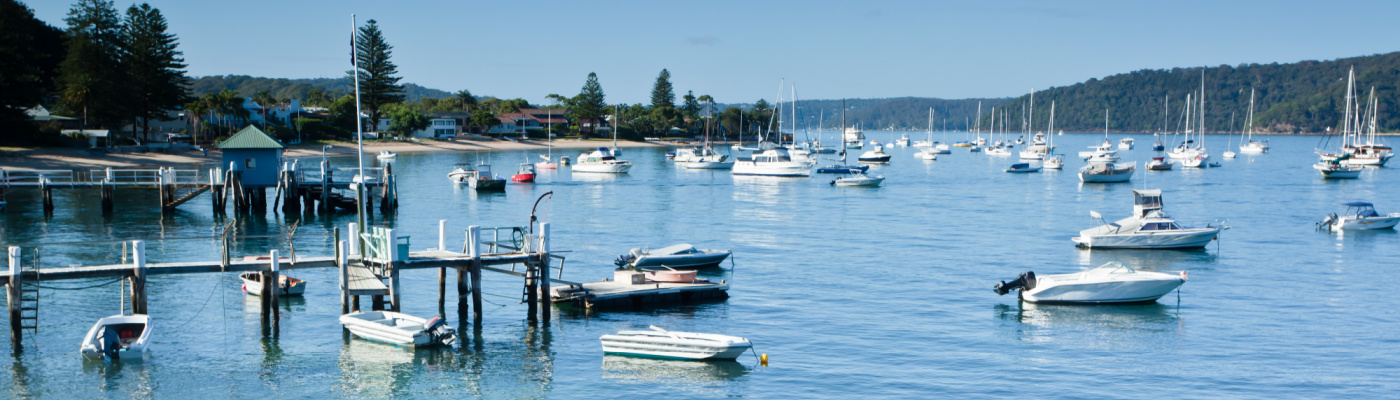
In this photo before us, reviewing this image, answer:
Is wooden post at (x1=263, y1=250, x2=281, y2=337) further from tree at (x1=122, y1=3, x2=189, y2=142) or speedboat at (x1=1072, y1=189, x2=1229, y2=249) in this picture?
tree at (x1=122, y1=3, x2=189, y2=142)

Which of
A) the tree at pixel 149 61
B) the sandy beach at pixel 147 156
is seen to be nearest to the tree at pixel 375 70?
the sandy beach at pixel 147 156

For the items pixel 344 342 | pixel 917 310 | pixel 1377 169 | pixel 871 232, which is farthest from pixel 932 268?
pixel 1377 169

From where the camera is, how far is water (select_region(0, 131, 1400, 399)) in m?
27.1

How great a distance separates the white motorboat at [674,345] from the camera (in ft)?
94.0

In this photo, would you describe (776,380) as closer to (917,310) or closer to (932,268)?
(917,310)

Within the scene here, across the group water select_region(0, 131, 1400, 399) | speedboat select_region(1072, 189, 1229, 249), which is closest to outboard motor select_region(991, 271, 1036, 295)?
water select_region(0, 131, 1400, 399)

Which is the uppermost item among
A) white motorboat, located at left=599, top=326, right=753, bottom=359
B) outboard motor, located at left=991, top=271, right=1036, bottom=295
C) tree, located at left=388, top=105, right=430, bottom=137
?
tree, located at left=388, top=105, right=430, bottom=137

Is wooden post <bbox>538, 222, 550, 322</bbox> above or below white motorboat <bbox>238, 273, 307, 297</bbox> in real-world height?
above

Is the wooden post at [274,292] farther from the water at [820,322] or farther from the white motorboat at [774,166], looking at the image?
the white motorboat at [774,166]

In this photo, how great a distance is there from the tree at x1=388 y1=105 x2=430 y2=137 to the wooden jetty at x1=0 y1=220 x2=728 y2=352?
138534mm

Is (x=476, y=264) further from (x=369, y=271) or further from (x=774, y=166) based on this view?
(x=774, y=166)

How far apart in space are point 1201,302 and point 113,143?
10671 centimetres

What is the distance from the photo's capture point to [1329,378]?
2848 cm

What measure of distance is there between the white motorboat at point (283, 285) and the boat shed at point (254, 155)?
87.6 feet
